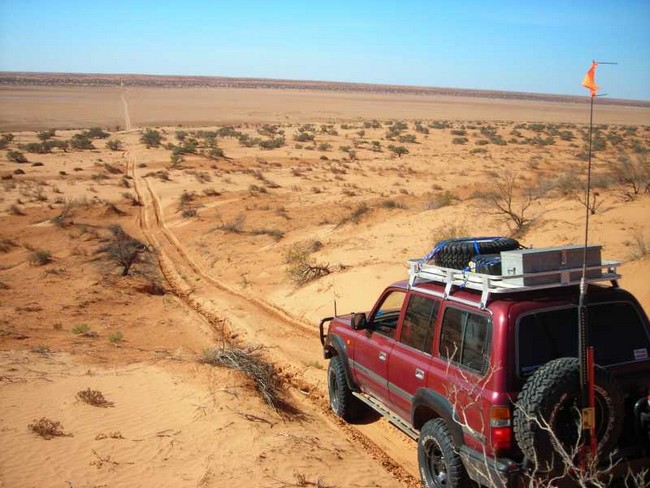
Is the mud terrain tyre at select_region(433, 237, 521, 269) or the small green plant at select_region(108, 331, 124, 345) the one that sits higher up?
the mud terrain tyre at select_region(433, 237, 521, 269)

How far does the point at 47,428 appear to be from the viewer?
20.1 ft

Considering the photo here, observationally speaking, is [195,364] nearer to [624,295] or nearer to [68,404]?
[68,404]

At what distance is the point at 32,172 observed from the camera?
31.7m

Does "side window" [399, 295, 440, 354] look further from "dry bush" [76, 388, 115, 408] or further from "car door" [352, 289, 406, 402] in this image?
"dry bush" [76, 388, 115, 408]

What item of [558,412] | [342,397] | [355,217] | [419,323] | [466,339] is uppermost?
[466,339]

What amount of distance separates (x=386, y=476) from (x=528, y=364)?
7.10 ft

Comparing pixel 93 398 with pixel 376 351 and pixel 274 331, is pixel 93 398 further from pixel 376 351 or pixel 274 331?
pixel 274 331

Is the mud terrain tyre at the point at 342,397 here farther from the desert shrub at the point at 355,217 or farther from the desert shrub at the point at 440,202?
the desert shrub at the point at 440,202

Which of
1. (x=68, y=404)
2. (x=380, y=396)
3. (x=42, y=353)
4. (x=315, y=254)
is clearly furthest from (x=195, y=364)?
(x=315, y=254)

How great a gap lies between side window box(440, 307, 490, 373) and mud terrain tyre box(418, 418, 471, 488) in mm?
598

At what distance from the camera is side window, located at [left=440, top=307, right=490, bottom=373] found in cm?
454

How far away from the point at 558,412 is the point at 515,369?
400mm

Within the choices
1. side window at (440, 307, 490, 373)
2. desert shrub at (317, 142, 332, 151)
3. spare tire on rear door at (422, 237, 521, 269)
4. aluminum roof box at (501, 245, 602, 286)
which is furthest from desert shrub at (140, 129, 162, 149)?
aluminum roof box at (501, 245, 602, 286)

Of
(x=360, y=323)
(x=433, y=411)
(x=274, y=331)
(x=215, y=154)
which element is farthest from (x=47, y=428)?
(x=215, y=154)
